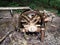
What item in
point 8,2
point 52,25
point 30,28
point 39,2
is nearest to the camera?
point 30,28

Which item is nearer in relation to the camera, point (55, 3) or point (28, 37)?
point (28, 37)

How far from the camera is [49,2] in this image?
43.8 ft

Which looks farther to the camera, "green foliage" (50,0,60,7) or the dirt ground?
"green foliage" (50,0,60,7)

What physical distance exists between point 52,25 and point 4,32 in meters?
2.67

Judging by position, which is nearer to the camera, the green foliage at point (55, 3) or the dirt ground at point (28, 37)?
the dirt ground at point (28, 37)

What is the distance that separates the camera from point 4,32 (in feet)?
25.5

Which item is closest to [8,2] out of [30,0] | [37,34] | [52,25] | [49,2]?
[30,0]

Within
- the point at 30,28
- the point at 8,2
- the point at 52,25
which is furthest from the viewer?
the point at 8,2

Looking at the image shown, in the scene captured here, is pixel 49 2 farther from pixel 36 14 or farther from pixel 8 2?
pixel 36 14

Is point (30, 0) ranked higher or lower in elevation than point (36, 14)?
lower

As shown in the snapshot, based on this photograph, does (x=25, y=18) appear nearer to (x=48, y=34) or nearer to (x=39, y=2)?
(x=48, y=34)

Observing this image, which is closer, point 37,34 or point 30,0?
point 37,34

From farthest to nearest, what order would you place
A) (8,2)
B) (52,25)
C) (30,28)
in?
(8,2), (52,25), (30,28)

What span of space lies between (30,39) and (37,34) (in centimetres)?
57
